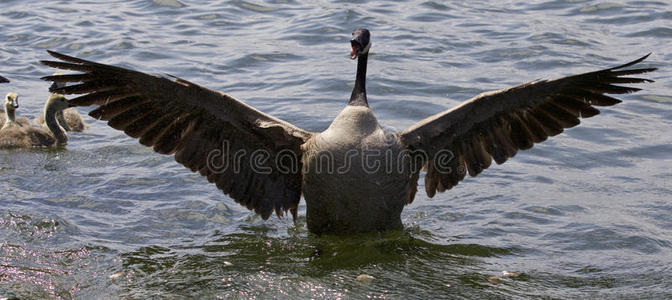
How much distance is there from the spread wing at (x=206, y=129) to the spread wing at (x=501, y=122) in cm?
123

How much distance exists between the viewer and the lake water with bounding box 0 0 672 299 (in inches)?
265

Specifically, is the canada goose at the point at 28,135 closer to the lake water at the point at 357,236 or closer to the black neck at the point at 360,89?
the lake water at the point at 357,236

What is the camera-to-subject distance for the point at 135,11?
17.7m

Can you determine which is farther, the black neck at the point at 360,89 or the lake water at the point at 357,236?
the black neck at the point at 360,89

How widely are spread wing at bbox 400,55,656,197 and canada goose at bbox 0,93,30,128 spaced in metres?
5.86

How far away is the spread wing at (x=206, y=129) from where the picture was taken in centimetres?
711

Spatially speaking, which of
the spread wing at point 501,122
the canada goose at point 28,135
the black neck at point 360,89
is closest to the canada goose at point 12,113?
the canada goose at point 28,135

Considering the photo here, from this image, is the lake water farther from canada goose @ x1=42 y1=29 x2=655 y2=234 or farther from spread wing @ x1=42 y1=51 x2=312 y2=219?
spread wing @ x1=42 y1=51 x2=312 y2=219

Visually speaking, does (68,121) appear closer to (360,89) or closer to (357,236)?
(360,89)

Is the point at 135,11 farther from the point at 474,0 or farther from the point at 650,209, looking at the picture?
the point at 650,209

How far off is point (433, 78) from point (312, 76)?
1929 mm

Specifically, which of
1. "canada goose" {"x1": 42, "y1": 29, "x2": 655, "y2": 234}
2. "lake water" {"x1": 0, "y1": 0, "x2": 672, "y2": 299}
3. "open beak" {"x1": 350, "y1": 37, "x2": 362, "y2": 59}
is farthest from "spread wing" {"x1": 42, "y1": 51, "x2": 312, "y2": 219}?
"open beak" {"x1": 350, "y1": 37, "x2": 362, "y2": 59}

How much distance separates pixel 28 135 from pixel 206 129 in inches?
177

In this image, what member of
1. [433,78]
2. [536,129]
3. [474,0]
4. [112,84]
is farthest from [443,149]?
[474,0]
